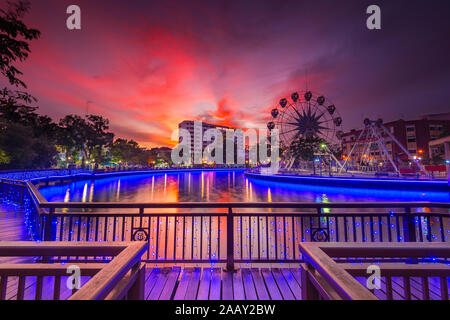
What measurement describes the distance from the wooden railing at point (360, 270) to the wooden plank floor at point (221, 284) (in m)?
1.62

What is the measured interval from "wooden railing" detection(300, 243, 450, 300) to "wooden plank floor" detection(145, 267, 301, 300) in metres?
1.62

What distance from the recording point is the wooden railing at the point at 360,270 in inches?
45.8

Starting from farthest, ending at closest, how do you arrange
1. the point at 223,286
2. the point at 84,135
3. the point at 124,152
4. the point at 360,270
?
the point at 124,152 → the point at 84,135 → the point at 223,286 → the point at 360,270

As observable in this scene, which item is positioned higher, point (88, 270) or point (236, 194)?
point (88, 270)

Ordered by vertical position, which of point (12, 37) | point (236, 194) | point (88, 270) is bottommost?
point (236, 194)

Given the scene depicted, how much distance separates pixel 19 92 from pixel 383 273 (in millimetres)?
11774

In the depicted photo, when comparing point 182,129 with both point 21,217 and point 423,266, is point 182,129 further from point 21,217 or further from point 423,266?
point 423,266

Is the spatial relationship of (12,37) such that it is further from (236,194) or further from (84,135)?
(84,135)

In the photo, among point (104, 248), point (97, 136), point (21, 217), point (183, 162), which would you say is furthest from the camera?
point (183, 162)

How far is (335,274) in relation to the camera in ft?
3.98

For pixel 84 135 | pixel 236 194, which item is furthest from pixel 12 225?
pixel 84 135

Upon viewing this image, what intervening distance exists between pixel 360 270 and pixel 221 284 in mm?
2341

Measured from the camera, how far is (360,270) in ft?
4.88
